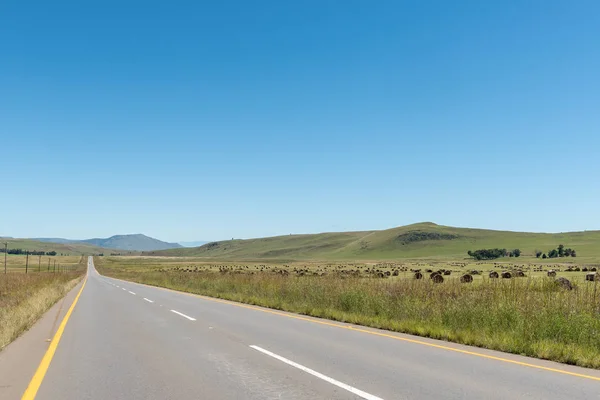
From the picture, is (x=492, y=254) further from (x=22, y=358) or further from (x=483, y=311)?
(x=22, y=358)

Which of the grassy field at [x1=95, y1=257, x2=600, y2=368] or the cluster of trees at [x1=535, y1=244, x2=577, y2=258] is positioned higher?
the grassy field at [x1=95, y1=257, x2=600, y2=368]

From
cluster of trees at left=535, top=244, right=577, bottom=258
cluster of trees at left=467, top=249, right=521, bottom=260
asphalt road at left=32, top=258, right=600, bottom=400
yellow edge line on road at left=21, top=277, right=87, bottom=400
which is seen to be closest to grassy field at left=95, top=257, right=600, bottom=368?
asphalt road at left=32, top=258, right=600, bottom=400

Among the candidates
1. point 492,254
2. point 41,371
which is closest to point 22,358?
point 41,371

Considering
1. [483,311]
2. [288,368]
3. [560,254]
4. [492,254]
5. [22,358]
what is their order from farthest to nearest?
[492,254], [560,254], [483,311], [22,358], [288,368]

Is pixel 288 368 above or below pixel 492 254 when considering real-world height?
above

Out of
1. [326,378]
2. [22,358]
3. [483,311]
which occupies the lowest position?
[22,358]

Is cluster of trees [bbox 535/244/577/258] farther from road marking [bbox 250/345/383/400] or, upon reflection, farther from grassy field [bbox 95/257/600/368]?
road marking [bbox 250/345/383/400]

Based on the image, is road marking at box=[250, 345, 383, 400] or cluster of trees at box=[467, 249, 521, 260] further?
cluster of trees at box=[467, 249, 521, 260]

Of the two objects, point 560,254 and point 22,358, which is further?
point 560,254

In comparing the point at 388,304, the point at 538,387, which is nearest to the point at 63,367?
the point at 538,387

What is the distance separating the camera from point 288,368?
8.60 meters

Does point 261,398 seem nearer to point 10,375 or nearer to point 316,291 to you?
point 10,375

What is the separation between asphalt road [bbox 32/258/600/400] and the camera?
23.2ft

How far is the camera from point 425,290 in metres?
17.0
